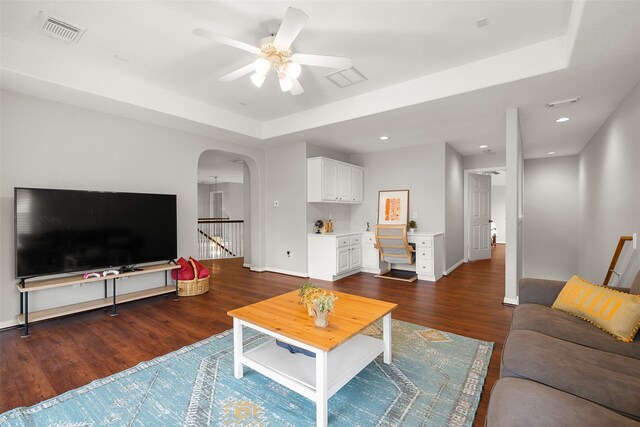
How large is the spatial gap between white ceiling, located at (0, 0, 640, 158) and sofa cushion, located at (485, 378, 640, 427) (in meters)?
2.27

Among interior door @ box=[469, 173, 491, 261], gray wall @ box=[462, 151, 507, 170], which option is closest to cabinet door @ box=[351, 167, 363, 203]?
gray wall @ box=[462, 151, 507, 170]

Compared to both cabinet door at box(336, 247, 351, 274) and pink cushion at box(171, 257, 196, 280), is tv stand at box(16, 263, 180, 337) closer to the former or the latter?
pink cushion at box(171, 257, 196, 280)

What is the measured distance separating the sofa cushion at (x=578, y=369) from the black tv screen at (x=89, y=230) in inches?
159

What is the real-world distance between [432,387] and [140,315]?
3.25m

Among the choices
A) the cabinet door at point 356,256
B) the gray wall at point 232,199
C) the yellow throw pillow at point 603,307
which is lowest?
the cabinet door at point 356,256

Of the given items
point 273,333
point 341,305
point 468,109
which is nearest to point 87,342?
point 273,333

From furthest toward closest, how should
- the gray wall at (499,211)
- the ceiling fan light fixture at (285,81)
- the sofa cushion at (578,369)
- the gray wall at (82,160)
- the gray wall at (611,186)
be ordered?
the gray wall at (499,211) → the gray wall at (82,160) → the gray wall at (611,186) → the ceiling fan light fixture at (285,81) → the sofa cushion at (578,369)

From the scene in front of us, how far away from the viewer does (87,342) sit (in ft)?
9.05

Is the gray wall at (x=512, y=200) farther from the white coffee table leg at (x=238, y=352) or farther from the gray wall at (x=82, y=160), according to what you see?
the gray wall at (x=82, y=160)

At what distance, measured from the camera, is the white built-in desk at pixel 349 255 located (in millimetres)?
5137

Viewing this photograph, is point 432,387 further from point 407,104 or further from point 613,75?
point 613,75

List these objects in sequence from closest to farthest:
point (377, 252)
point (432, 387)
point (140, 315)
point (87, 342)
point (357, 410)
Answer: point (357, 410) → point (432, 387) → point (87, 342) → point (140, 315) → point (377, 252)

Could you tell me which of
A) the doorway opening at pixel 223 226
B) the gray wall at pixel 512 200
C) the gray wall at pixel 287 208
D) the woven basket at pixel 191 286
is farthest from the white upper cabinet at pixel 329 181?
the gray wall at pixel 512 200

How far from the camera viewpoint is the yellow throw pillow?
1.74 m
